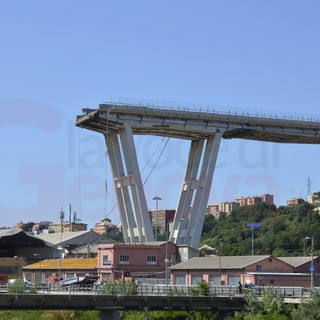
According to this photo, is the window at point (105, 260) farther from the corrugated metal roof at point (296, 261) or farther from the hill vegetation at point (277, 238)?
the hill vegetation at point (277, 238)

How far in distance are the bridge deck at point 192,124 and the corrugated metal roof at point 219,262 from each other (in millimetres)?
17710

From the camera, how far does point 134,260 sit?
95875 millimetres

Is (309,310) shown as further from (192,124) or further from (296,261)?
(192,124)

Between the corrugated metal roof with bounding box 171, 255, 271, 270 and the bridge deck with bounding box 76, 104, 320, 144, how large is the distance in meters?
17.7

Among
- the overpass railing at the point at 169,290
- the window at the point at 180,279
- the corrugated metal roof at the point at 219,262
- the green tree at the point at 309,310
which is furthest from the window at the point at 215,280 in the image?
the green tree at the point at 309,310

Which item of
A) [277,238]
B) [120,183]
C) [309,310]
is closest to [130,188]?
[120,183]

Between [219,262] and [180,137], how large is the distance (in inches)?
972

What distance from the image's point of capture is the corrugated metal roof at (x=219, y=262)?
82.0m

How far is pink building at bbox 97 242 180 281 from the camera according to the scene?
9525cm

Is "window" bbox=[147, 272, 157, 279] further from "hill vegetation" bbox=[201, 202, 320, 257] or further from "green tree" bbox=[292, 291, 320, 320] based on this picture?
"hill vegetation" bbox=[201, 202, 320, 257]

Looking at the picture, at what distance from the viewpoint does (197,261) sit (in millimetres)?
90938

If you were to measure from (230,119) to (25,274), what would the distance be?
130ft

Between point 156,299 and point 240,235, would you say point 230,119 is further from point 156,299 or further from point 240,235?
point 240,235

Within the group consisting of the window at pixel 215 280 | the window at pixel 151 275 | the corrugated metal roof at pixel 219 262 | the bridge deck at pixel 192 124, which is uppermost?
the bridge deck at pixel 192 124
